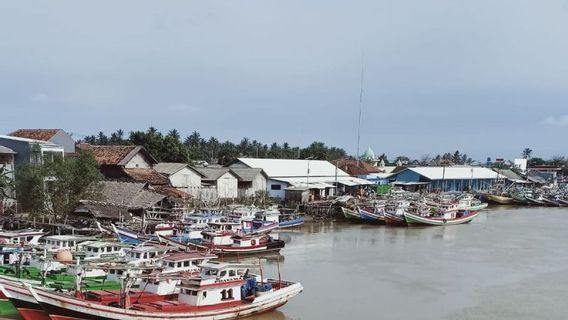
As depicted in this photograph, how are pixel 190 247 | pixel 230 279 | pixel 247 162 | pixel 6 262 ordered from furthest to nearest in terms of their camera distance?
pixel 247 162, pixel 190 247, pixel 6 262, pixel 230 279

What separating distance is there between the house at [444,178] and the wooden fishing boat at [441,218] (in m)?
17.2

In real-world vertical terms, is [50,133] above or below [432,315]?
above

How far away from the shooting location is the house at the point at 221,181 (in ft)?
134

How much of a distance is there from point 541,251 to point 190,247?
19.8m

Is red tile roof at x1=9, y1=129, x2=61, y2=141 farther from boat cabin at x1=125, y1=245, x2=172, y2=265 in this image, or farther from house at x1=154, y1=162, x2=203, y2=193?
boat cabin at x1=125, y1=245, x2=172, y2=265

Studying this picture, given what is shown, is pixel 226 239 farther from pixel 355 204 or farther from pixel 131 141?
pixel 131 141

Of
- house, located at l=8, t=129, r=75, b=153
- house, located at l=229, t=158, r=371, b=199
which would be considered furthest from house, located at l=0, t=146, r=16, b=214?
house, located at l=229, t=158, r=371, b=199

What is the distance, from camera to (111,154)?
3938 cm

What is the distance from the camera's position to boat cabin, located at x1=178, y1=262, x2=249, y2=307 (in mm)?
15742

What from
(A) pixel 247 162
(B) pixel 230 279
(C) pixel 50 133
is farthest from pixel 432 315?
(A) pixel 247 162

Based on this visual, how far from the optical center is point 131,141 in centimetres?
A: 5028

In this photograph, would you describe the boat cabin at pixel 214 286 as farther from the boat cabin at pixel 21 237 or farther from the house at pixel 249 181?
the house at pixel 249 181

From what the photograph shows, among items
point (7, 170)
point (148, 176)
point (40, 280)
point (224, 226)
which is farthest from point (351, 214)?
point (40, 280)

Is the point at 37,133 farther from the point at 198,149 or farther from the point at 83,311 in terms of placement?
the point at 198,149
